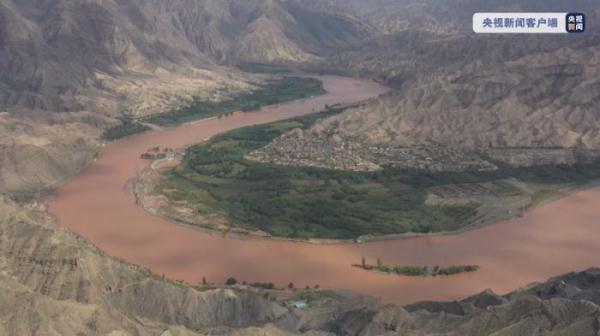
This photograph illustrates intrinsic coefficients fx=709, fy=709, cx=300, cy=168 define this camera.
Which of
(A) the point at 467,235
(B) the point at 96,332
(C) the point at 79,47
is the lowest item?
(A) the point at 467,235

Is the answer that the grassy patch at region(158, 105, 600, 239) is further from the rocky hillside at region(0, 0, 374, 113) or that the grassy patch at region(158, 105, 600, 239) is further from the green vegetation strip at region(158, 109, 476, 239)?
the rocky hillside at region(0, 0, 374, 113)

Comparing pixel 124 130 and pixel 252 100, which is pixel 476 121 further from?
pixel 124 130

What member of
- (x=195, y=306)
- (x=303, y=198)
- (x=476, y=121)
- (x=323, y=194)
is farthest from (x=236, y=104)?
(x=195, y=306)

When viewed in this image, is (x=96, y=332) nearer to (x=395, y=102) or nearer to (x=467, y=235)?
(x=467, y=235)

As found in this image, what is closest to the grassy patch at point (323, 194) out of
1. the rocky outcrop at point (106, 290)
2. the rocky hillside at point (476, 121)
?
the rocky hillside at point (476, 121)

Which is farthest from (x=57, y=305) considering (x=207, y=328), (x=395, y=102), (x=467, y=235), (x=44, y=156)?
(x=395, y=102)
